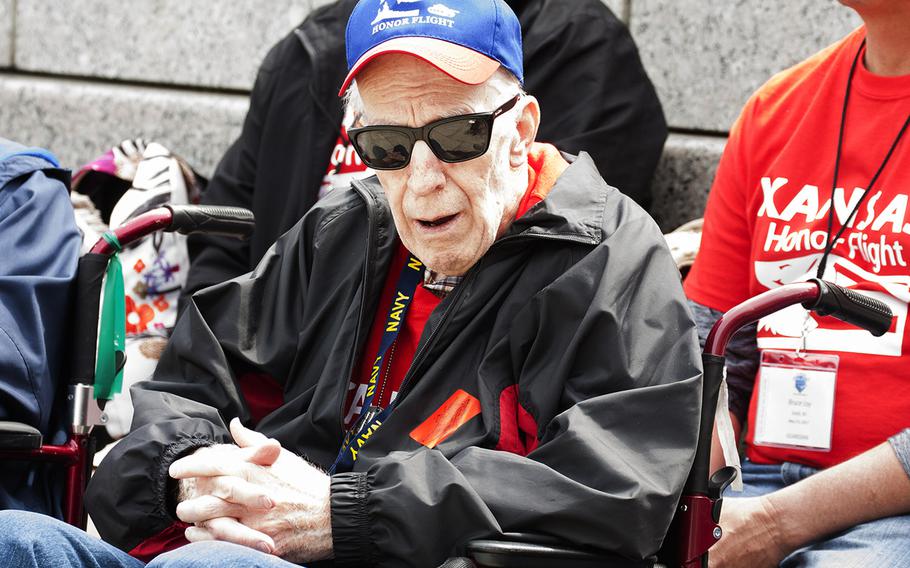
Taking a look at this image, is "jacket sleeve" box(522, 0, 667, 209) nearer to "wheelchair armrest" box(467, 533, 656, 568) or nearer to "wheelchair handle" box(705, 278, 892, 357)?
"wheelchair handle" box(705, 278, 892, 357)

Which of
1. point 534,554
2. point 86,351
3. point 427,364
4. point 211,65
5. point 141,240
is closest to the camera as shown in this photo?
point 534,554

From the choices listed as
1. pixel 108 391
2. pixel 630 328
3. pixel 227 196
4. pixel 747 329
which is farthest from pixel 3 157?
pixel 747 329

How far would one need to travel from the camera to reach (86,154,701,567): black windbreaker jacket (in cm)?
234

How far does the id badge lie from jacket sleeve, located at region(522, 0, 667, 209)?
1079 mm

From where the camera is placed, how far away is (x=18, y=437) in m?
2.85

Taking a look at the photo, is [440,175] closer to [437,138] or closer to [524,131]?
[437,138]

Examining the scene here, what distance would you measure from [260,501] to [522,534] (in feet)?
1.65

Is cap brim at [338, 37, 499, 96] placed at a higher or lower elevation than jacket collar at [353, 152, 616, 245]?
higher

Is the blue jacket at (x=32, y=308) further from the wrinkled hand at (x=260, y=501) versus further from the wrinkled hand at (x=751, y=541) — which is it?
the wrinkled hand at (x=751, y=541)

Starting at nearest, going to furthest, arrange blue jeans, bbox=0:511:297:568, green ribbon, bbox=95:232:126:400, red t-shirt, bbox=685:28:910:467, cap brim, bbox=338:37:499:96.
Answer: blue jeans, bbox=0:511:297:568 → cap brim, bbox=338:37:499:96 → red t-shirt, bbox=685:28:910:467 → green ribbon, bbox=95:232:126:400

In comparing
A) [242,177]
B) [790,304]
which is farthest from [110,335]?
[790,304]

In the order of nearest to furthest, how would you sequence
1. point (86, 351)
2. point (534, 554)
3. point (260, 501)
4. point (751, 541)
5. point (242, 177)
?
1. point (534, 554)
2. point (260, 501)
3. point (751, 541)
4. point (86, 351)
5. point (242, 177)

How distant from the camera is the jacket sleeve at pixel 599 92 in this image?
4023 mm

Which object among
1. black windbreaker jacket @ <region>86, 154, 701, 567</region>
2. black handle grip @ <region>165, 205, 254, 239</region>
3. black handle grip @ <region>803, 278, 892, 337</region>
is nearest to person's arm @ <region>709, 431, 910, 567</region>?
black handle grip @ <region>803, 278, 892, 337</region>
